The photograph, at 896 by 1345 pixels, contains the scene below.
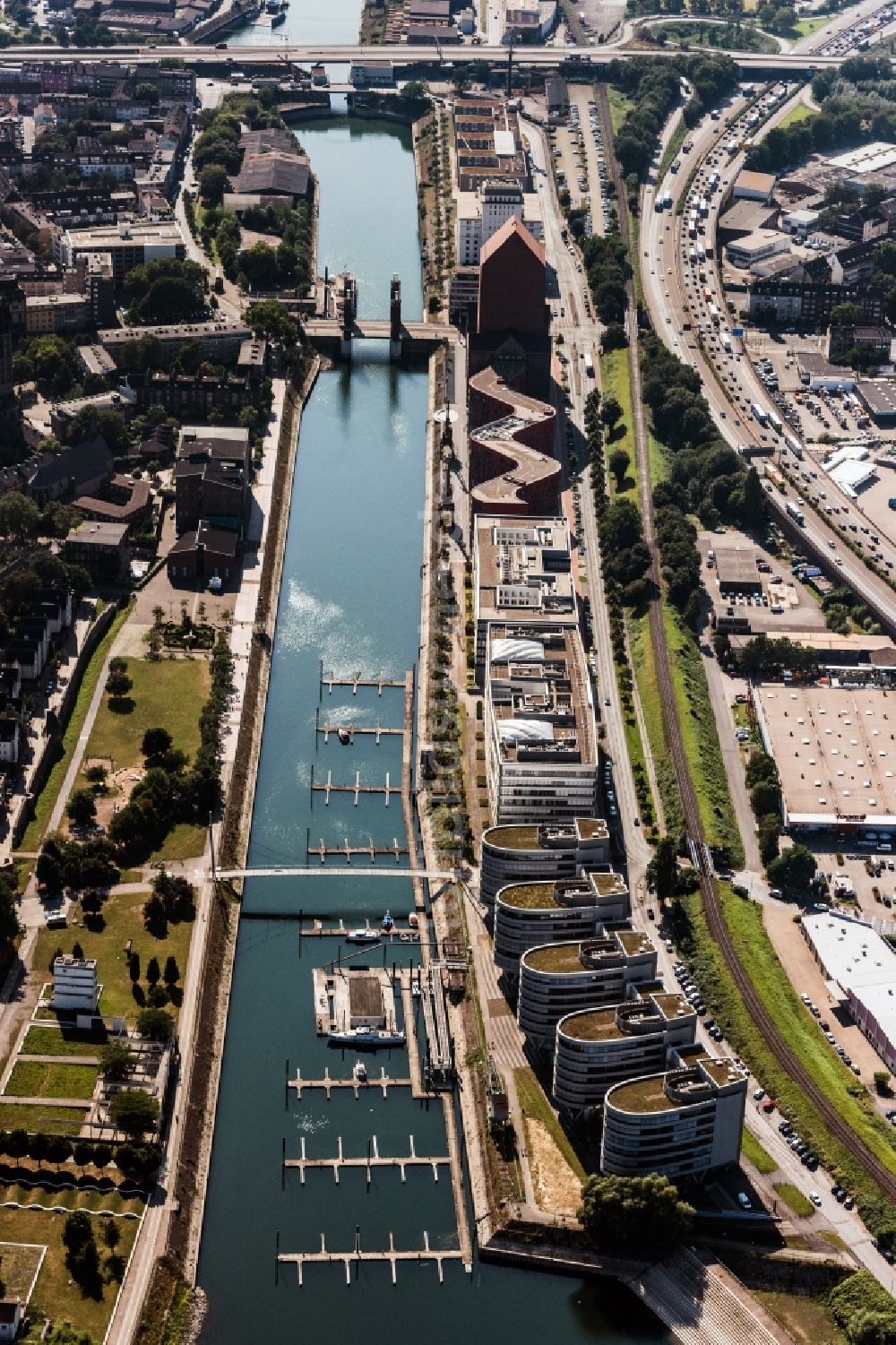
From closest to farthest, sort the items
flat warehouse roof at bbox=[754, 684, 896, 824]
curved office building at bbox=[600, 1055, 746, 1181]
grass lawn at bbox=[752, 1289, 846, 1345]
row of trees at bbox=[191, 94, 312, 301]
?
grass lawn at bbox=[752, 1289, 846, 1345]
curved office building at bbox=[600, 1055, 746, 1181]
flat warehouse roof at bbox=[754, 684, 896, 824]
row of trees at bbox=[191, 94, 312, 301]

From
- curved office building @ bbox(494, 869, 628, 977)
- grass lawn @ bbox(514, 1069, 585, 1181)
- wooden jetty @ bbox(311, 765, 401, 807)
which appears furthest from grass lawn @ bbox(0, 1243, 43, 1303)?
wooden jetty @ bbox(311, 765, 401, 807)

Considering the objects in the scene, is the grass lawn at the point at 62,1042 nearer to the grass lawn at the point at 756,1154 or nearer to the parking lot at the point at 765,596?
the grass lawn at the point at 756,1154

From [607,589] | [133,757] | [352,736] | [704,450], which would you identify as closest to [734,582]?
[607,589]

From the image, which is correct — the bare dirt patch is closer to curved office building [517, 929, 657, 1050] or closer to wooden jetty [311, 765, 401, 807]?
curved office building [517, 929, 657, 1050]

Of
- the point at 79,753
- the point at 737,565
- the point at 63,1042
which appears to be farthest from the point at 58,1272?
the point at 737,565

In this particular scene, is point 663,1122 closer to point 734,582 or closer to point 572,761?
point 572,761

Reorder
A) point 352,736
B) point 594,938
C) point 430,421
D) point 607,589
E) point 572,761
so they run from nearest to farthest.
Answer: point 594,938 < point 572,761 < point 352,736 < point 607,589 < point 430,421
